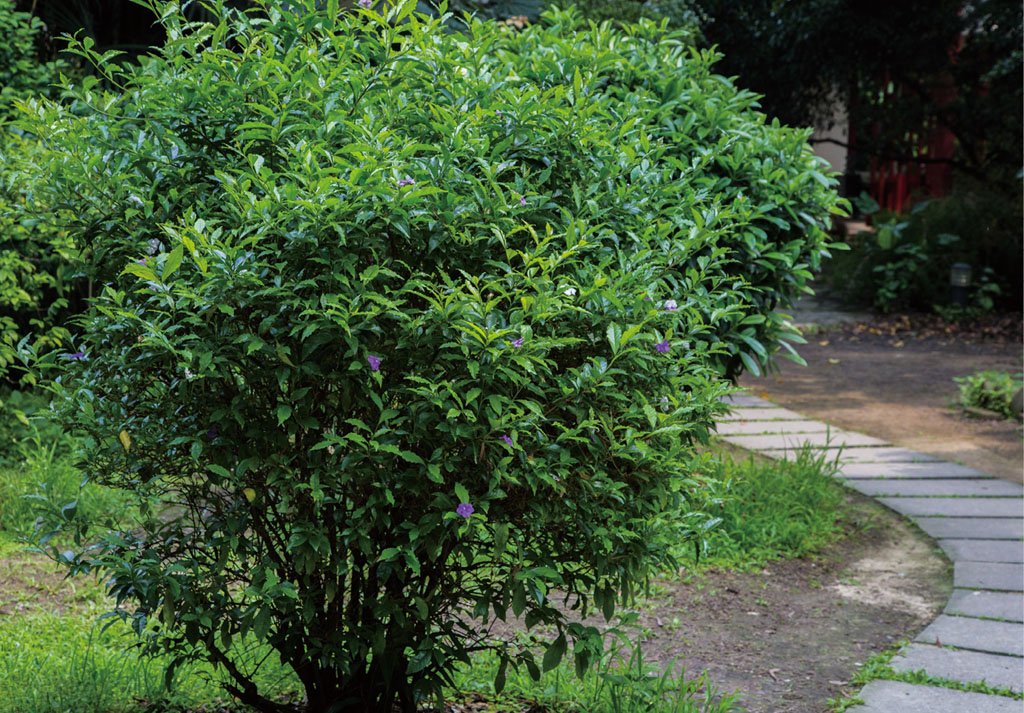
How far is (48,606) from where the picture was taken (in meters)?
3.79

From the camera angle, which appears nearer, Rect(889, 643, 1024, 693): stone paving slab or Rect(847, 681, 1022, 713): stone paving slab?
Rect(847, 681, 1022, 713): stone paving slab

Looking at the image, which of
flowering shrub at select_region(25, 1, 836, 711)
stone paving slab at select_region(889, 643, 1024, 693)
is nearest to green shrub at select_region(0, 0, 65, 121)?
flowering shrub at select_region(25, 1, 836, 711)

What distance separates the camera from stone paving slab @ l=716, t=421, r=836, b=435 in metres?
6.41

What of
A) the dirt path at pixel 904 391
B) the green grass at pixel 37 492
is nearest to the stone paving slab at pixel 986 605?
the dirt path at pixel 904 391

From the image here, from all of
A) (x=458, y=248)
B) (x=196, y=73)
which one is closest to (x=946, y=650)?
(x=458, y=248)

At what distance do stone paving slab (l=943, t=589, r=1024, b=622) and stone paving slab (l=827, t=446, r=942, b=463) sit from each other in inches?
70.8

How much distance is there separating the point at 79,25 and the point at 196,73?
4.84m

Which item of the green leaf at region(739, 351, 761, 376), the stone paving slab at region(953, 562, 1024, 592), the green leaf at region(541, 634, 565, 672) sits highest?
the green leaf at region(739, 351, 761, 376)

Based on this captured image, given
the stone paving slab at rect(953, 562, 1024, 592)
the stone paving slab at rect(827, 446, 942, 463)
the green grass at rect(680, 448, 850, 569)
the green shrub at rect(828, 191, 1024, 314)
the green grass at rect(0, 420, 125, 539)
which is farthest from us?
the green shrub at rect(828, 191, 1024, 314)

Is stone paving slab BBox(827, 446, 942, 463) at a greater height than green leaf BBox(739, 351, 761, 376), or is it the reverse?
green leaf BBox(739, 351, 761, 376)

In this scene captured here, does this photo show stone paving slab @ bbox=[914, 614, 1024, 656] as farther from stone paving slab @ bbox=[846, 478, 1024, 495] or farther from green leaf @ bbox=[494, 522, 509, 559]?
green leaf @ bbox=[494, 522, 509, 559]

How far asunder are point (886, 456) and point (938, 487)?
622mm

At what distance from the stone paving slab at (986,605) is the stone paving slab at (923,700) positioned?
75 cm

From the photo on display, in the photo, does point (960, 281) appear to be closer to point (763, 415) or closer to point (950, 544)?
point (763, 415)
